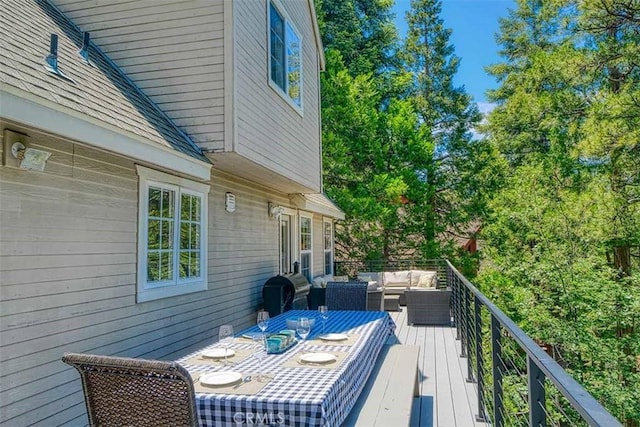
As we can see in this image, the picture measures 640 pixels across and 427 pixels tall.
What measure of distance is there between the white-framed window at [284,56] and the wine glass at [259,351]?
362 centimetres

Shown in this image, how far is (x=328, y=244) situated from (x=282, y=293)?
5912mm

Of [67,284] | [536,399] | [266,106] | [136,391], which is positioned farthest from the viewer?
[266,106]

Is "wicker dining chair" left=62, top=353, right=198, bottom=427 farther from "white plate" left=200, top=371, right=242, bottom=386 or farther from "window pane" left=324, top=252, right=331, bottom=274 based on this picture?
"window pane" left=324, top=252, right=331, bottom=274

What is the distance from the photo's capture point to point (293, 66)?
6957 mm

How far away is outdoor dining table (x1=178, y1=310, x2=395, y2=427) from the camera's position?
2.15 metres

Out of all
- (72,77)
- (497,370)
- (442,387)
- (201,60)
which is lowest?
(442,387)

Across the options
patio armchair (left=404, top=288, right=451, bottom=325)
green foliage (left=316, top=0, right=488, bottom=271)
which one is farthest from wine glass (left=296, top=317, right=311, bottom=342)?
green foliage (left=316, top=0, right=488, bottom=271)

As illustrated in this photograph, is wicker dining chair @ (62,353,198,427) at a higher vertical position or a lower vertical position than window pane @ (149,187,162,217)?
lower

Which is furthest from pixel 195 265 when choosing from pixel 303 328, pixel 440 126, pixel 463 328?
pixel 440 126

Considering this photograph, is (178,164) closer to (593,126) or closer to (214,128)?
(214,128)

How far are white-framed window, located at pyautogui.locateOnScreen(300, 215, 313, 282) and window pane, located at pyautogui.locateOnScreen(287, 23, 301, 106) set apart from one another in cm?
335

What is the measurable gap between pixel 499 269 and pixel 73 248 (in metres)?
13.3

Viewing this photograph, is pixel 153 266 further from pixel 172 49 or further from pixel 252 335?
pixel 172 49

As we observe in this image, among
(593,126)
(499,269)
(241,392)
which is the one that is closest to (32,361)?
(241,392)
